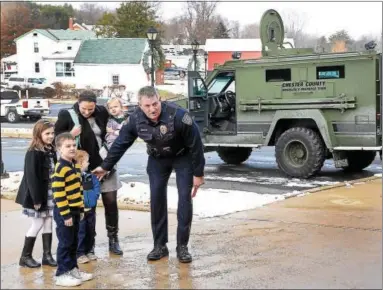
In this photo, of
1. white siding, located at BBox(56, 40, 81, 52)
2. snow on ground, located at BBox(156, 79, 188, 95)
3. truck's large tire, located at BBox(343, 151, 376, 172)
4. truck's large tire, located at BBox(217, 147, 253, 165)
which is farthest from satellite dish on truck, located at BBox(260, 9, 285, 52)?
white siding, located at BBox(56, 40, 81, 52)

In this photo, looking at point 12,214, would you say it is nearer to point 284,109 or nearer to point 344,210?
point 344,210

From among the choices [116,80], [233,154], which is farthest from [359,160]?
[116,80]

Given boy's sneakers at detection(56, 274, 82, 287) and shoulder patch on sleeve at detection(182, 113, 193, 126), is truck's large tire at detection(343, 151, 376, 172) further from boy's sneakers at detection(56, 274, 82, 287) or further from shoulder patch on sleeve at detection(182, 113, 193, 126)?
boy's sneakers at detection(56, 274, 82, 287)

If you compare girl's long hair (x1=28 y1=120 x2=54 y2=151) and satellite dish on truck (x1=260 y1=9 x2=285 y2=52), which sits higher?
satellite dish on truck (x1=260 y1=9 x2=285 y2=52)

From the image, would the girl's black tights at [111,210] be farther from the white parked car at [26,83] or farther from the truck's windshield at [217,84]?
the white parked car at [26,83]

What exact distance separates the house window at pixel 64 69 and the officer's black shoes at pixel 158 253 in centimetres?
2701

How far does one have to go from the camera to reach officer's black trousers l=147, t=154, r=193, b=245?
596cm

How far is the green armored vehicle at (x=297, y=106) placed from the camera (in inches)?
448

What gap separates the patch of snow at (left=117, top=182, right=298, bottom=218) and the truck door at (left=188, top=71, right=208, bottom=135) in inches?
128

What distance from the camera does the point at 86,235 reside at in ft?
19.6

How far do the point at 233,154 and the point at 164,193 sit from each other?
8.66 m

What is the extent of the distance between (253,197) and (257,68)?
12.6 ft

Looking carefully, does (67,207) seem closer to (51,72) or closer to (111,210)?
(111,210)

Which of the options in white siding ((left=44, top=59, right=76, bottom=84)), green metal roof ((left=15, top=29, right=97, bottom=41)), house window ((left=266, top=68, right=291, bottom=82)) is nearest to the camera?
house window ((left=266, top=68, right=291, bottom=82))
